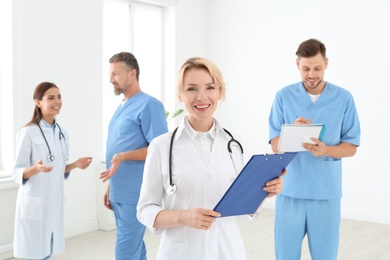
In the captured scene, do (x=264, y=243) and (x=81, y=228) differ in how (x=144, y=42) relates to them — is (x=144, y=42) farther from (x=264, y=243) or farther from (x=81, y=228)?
(x=264, y=243)

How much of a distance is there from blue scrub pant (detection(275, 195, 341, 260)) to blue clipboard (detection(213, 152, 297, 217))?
0.98 meters

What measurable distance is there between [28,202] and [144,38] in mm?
3296

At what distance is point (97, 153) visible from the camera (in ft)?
15.1

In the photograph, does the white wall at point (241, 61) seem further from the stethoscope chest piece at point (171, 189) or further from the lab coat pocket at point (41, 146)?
the stethoscope chest piece at point (171, 189)

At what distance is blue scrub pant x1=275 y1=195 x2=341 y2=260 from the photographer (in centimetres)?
237

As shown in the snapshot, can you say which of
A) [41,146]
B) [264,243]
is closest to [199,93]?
[41,146]

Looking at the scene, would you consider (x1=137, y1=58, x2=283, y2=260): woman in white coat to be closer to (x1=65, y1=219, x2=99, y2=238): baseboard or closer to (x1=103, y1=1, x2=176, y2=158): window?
(x1=65, y1=219, x2=99, y2=238): baseboard

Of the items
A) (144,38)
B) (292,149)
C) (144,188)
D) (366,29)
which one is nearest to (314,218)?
(292,149)

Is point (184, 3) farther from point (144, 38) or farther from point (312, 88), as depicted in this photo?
point (312, 88)

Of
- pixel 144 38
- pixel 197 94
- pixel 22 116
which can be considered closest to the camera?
pixel 197 94

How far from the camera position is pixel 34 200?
Result: 8.66 feet

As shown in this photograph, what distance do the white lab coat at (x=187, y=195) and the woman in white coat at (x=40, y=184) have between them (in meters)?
1.23

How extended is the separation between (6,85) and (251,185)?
306 cm

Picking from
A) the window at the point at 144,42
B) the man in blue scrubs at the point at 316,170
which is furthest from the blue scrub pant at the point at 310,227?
the window at the point at 144,42
